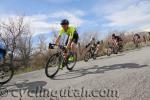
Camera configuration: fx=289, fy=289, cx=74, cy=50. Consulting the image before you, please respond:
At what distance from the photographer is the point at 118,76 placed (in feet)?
30.0

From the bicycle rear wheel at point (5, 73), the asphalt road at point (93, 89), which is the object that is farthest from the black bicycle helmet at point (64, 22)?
the bicycle rear wheel at point (5, 73)

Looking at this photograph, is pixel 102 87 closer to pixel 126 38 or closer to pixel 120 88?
pixel 120 88

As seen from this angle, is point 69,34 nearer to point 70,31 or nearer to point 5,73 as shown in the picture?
point 70,31

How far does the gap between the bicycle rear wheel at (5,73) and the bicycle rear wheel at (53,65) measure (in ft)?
4.71

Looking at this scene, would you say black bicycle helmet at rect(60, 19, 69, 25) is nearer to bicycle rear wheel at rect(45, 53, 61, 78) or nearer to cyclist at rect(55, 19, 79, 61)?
cyclist at rect(55, 19, 79, 61)

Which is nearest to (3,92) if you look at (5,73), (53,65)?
(5,73)

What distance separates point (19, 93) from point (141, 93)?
3.36 meters

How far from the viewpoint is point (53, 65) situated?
1066cm

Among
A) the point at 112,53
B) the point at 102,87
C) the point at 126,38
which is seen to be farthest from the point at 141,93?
the point at 126,38

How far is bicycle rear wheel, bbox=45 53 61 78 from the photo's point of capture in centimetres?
1038

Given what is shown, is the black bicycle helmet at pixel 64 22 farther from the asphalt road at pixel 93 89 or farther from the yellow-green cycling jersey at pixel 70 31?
the asphalt road at pixel 93 89

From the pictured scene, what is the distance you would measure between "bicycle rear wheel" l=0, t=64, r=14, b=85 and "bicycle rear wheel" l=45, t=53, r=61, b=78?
144cm

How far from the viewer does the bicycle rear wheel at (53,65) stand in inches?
408

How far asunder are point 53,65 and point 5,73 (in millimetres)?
1757
